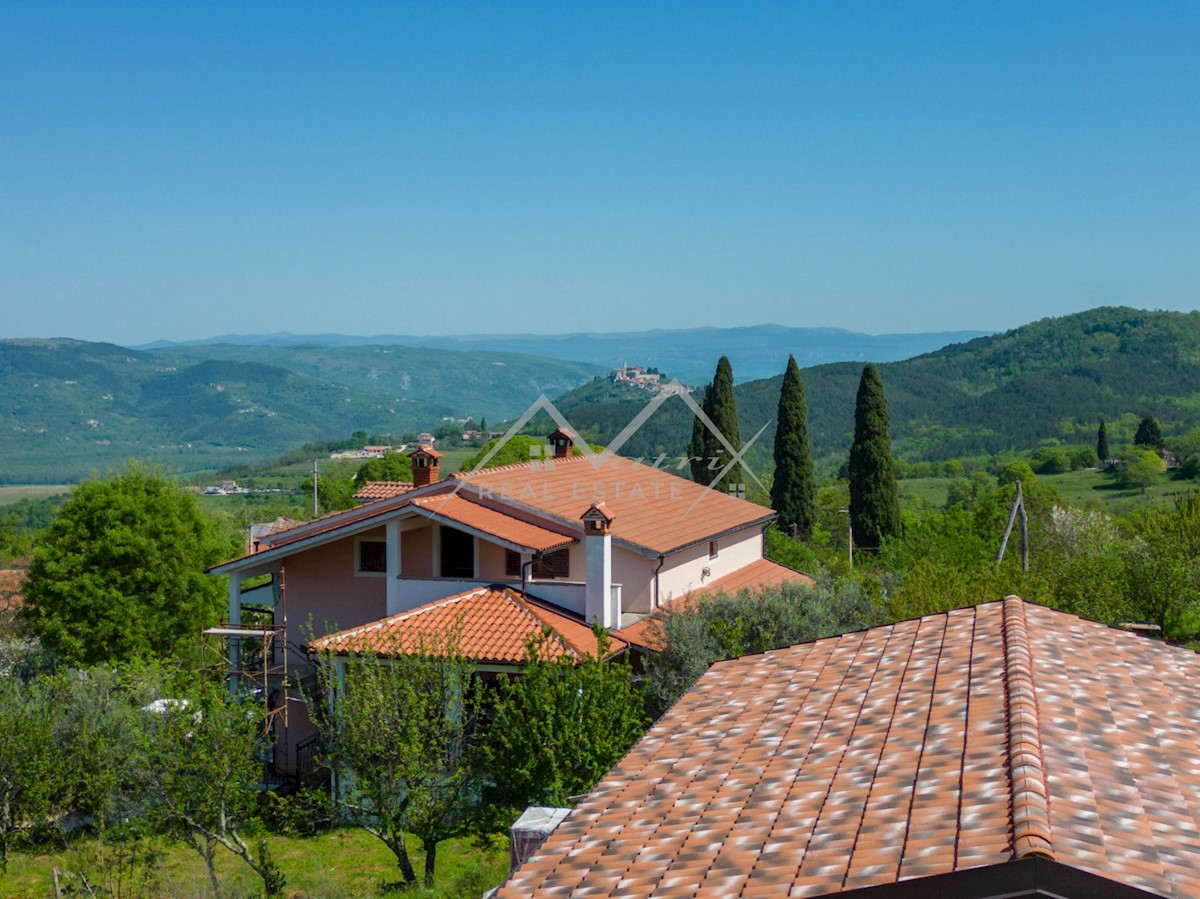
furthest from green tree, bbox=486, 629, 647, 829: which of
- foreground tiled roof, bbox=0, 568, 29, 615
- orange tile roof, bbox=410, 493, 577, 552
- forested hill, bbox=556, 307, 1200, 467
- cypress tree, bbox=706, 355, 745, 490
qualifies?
forested hill, bbox=556, 307, 1200, 467

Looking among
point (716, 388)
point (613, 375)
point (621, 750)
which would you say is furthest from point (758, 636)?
point (613, 375)

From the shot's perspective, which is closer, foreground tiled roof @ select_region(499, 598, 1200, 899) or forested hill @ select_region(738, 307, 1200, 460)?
foreground tiled roof @ select_region(499, 598, 1200, 899)

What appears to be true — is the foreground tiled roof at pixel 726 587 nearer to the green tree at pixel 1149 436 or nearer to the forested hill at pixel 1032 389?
the green tree at pixel 1149 436

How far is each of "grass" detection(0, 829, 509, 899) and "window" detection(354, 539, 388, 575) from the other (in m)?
6.26

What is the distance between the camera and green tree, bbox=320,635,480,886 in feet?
47.5

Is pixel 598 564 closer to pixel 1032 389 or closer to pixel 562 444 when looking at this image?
pixel 562 444

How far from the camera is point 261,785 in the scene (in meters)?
21.8

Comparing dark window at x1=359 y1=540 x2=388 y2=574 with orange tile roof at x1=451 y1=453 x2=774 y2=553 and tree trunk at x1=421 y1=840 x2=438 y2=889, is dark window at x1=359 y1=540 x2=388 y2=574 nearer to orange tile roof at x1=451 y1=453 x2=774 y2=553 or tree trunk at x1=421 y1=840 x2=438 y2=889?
orange tile roof at x1=451 y1=453 x2=774 y2=553

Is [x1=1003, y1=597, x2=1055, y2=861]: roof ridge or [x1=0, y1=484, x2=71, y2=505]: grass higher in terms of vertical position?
[x1=1003, y1=597, x2=1055, y2=861]: roof ridge

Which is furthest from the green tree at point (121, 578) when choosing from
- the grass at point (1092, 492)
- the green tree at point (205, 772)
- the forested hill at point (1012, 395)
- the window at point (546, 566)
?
the forested hill at point (1012, 395)

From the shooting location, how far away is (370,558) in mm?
24203

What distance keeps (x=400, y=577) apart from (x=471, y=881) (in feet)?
30.0

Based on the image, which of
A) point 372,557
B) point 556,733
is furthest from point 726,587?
point 556,733

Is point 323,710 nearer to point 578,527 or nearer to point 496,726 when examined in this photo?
point 496,726
